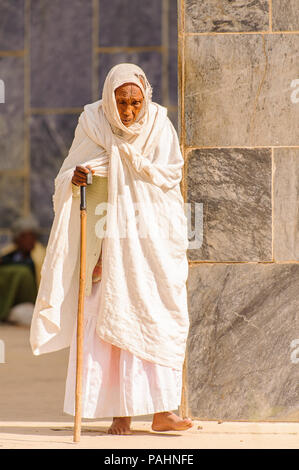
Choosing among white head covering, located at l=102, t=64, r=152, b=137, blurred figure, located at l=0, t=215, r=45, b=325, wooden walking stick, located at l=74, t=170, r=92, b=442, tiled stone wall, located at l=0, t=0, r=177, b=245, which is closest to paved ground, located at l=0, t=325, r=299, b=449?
wooden walking stick, located at l=74, t=170, r=92, b=442

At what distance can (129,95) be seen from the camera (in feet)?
17.5

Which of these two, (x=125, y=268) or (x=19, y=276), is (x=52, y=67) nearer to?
(x=19, y=276)

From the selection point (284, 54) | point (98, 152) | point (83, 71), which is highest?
point (83, 71)

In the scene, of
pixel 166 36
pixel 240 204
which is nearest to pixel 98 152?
pixel 240 204

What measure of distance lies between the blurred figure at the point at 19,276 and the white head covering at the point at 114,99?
7145 millimetres

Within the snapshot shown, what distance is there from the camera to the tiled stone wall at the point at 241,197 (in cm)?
580

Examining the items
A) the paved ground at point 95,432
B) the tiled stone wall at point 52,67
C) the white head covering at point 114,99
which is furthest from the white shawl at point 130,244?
the tiled stone wall at point 52,67

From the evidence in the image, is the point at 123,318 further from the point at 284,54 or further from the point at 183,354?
the point at 284,54

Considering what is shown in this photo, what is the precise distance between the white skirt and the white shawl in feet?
0.26

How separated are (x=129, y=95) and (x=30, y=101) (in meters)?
7.43

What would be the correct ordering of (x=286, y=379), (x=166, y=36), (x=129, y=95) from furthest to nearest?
(x=166, y=36)
(x=286, y=379)
(x=129, y=95)

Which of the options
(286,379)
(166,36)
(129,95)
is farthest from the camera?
(166,36)

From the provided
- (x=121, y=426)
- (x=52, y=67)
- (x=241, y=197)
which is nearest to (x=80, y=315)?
(x=121, y=426)

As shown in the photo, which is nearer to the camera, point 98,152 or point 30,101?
point 98,152
